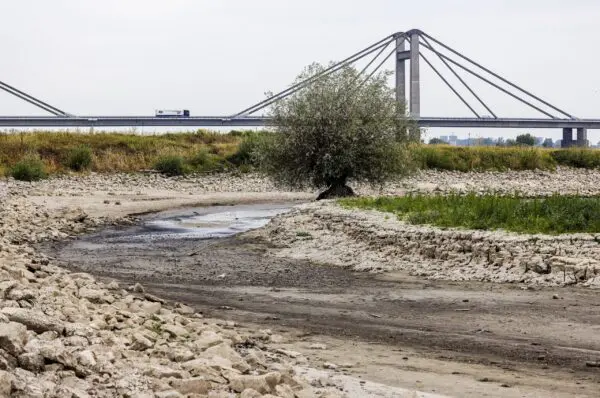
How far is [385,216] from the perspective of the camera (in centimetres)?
2428

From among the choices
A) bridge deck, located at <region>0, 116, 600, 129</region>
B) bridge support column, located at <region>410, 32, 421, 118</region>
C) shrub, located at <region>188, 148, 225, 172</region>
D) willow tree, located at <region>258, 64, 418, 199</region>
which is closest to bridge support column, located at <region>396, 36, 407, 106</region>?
bridge support column, located at <region>410, 32, 421, 118</region>

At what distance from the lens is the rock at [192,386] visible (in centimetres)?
771

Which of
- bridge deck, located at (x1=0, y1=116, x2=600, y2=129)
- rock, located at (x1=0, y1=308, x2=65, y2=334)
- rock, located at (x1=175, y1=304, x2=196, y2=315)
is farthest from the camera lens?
bridge deck, located at (x1=0, y1=116, x2=600, y2=129)

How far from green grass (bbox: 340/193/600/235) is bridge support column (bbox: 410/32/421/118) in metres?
56.5

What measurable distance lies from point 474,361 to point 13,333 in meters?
5.57

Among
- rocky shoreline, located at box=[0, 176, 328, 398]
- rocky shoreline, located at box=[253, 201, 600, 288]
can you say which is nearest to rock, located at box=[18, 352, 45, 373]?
rocky shoreline, located at box=[0, 176, 328, 398]

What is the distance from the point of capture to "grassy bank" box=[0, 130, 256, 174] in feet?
184

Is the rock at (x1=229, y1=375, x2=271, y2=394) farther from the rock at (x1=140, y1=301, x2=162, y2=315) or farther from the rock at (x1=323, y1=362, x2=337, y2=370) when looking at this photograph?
the rock at (x1=140, y1=301, x2=162, y2=315)

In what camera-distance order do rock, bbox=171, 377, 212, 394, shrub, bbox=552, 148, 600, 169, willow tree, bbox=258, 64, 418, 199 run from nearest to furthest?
rock, bbox=171, 377, 212, 394
willow tree, bbox=258, 64, 418, 199
shrub, bbox=552, 148, 600, 169

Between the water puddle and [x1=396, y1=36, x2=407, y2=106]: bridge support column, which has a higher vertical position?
[x1=396, y1=36, x2=407, y2=106]: bridge support column

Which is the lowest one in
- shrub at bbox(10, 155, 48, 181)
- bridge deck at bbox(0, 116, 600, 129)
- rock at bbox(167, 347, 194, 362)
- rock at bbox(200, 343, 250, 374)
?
rock at bbox(200, 343, 250, 374)

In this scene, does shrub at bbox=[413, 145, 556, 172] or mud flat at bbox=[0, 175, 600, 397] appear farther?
shrub at bbox=[413, 145, 556, 172]

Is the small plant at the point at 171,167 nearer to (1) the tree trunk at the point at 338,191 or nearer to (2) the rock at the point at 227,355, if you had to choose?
(1) the tree trunk at the point at 338,191

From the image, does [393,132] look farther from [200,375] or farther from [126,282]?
[200,375]
